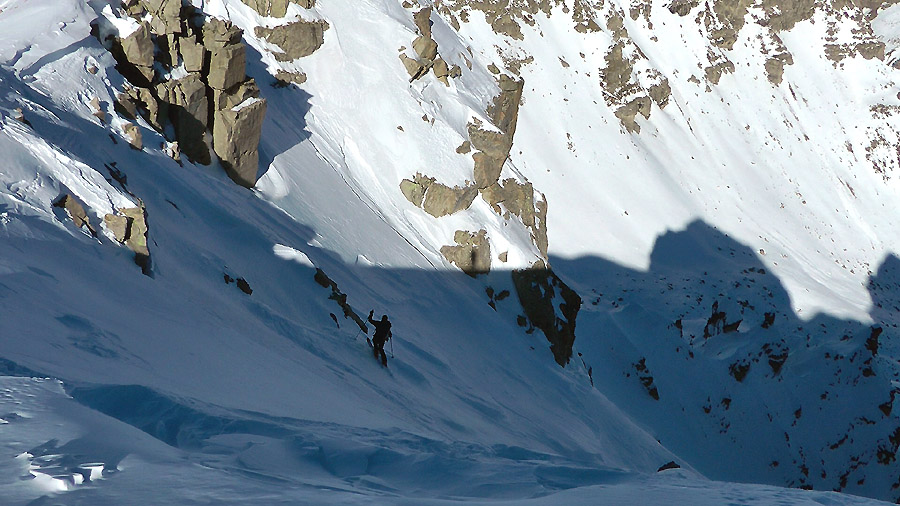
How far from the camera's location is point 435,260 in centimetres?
2559

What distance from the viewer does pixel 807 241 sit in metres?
53.5

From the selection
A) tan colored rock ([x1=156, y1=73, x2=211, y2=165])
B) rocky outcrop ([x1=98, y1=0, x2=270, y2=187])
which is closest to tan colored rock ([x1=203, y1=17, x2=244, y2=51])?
rocky outcrop ([x1=98, y1=0, x2=270, y2=187])

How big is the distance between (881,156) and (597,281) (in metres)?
42.1

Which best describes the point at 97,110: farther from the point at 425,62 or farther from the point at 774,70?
the point at 774,70

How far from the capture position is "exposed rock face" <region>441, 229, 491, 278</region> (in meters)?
26.2

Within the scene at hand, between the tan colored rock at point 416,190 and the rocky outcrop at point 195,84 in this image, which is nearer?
the rocky outcrop at point 195,84

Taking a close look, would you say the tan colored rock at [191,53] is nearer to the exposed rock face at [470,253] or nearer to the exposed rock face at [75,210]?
the exposed rock face at [75,210]

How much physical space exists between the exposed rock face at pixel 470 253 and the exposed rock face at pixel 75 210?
16094mm

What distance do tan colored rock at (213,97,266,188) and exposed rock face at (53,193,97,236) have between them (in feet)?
31.5

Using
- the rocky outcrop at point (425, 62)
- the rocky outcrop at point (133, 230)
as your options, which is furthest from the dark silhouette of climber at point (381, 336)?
the rocky outcrop at point (425, 62)

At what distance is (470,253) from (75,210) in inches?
656

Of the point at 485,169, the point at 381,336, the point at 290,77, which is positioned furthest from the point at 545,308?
the point at 290,77

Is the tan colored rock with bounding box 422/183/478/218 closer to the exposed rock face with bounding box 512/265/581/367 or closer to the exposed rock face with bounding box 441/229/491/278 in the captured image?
the exposed rock face with bounding box 441/229/491/278

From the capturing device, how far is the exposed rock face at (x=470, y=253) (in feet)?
85.8
